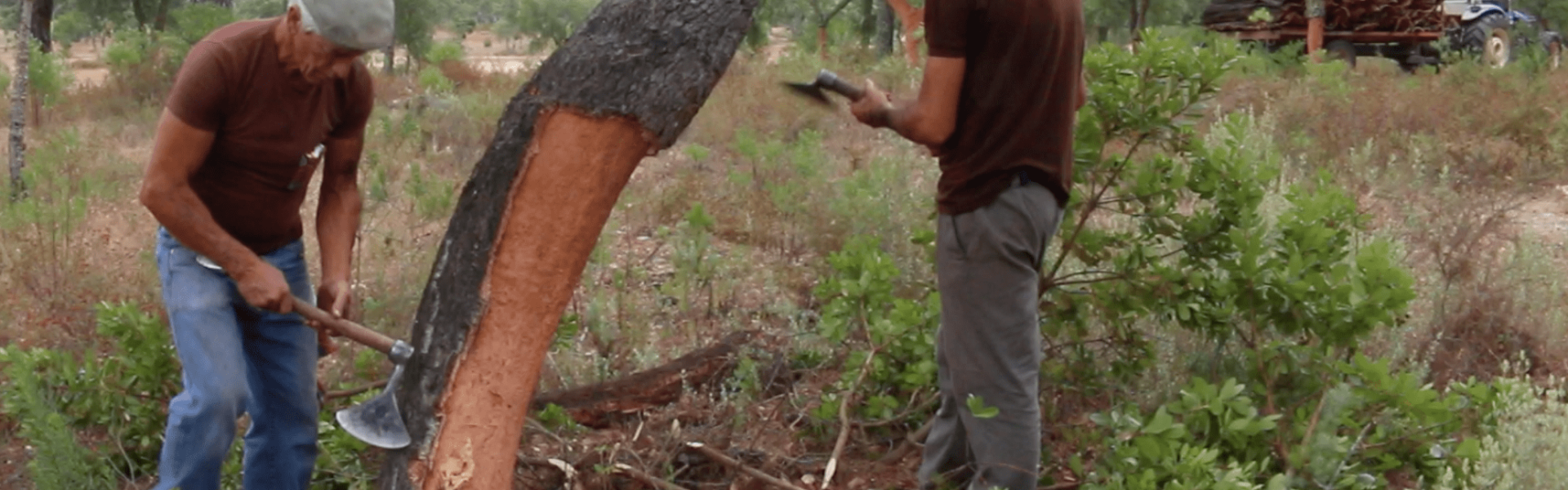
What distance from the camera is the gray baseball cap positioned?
2648mm

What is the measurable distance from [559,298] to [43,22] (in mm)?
12698

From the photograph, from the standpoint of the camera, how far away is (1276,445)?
3.48m

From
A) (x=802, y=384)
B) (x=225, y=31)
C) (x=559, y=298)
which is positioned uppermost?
(x=225, y=31)

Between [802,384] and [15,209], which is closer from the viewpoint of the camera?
[802,384]

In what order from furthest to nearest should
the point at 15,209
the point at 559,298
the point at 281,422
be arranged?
the point at 15,209, the point at 281,422, the point at 559,298

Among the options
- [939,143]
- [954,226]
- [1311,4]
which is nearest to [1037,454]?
[954,226]

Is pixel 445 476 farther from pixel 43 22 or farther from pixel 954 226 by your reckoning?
pixel 43 22

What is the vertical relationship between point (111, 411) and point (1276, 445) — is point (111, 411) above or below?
above

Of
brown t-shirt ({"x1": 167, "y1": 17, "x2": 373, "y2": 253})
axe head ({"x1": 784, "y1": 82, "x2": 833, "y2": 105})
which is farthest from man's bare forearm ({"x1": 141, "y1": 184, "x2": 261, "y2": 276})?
axe head ({"x1": 784, "y1": 82, "x2": 833, "y2": 105})

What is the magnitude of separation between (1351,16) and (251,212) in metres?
14.0

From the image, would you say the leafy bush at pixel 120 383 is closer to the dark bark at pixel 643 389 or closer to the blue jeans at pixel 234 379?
the blue jeans at pixel 234 379

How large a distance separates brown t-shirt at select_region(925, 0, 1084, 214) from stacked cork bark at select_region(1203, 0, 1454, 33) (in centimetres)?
1219

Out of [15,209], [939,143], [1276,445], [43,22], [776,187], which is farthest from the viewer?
[43,22]

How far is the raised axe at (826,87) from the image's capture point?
2.98 meters
